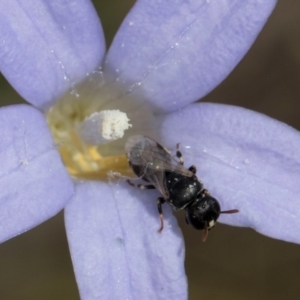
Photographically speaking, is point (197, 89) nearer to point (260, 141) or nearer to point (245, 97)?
point (260, 141)

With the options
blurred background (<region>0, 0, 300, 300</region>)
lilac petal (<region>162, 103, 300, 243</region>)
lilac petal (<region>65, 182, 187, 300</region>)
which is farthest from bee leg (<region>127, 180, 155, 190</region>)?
blurred background (<region>0, 0, 300, 300</region>)

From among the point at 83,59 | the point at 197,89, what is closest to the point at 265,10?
the point at 197,89

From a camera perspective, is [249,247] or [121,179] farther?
[249,247]

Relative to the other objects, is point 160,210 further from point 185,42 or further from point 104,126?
point 185,42

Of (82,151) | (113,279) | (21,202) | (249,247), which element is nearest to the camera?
(21,202)

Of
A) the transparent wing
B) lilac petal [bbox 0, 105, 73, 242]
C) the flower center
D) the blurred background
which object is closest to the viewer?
lilac petal [bbox 0, 105, 73, 242]

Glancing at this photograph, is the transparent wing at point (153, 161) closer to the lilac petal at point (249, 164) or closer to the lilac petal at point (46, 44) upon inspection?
the lilac petal at point (249, 164)

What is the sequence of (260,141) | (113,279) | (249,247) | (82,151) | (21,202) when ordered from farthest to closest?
(249,247), (82,151), (260,141), (113,279), (21,202)

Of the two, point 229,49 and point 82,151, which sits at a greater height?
point 229,49

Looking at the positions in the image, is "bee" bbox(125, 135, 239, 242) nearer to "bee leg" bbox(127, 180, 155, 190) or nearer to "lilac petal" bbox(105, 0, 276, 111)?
"bee leg" bbox(127, 180, 155, 190)
